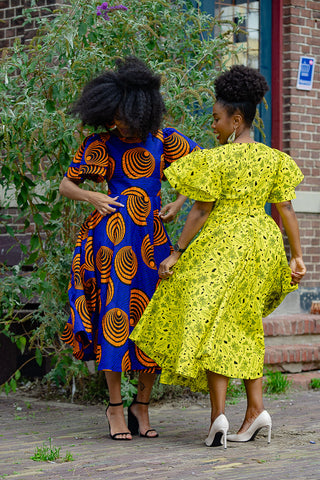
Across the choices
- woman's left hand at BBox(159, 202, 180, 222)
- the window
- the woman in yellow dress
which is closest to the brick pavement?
the woman in yellow dress

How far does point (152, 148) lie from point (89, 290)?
891 mm

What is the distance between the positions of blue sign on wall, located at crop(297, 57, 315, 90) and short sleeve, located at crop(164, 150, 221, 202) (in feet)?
13.3

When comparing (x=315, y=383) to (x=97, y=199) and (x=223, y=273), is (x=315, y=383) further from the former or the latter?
(x=97, y=199)

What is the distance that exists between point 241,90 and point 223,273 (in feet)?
3.29

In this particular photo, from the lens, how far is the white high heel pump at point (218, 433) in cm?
468

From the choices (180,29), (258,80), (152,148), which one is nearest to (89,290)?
(152,148)

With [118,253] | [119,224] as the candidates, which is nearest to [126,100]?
[119,224]

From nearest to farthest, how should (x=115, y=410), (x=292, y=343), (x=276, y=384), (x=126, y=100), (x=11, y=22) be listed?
(x=126, y=100) → (x=115, y=410) → (x=276, y=384) → (x=11, y=22) → (x=292, y=343)

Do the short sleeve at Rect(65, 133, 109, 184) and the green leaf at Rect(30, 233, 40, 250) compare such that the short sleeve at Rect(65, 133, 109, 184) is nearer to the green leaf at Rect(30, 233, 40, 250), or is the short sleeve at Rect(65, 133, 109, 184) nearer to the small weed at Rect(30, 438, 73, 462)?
the green leaf at Rect(30, 233, 40, 250)

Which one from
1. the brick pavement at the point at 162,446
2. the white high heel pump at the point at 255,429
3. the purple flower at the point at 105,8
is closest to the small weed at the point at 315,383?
the brick pavement at the point at 162,446

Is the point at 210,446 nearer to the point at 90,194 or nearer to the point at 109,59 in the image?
the point at 90,194

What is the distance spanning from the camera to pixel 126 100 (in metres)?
4.96

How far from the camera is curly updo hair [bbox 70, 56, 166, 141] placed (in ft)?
16.2

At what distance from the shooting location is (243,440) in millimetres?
4941
